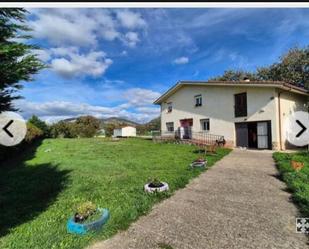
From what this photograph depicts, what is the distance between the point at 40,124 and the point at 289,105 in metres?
28.0

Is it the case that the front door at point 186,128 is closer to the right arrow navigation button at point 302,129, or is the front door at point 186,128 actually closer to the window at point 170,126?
the window at point 170,126

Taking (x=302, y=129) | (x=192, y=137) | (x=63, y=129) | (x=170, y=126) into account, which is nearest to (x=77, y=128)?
(x=63, y=129)

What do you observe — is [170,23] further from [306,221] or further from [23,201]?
[23,201]

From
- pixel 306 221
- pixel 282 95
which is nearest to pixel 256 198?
pixel 306 221

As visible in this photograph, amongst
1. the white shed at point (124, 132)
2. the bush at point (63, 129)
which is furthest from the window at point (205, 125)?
the bush at point (63, 129)

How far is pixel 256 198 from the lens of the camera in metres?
7.34

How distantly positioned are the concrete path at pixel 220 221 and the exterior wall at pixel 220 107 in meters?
12.0

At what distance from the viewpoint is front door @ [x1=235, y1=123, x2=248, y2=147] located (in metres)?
21.2

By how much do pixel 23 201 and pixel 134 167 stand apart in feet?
16.6

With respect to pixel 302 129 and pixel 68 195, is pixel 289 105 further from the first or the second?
pixel 68 195

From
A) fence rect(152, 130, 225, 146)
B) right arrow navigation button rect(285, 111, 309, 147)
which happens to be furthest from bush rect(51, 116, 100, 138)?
right arrow navigation button rect(285, 111, 309, 147)

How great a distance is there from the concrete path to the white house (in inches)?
461

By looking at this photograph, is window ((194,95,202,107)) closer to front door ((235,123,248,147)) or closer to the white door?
front door ((235,123,248,147))

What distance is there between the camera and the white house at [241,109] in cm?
1945
